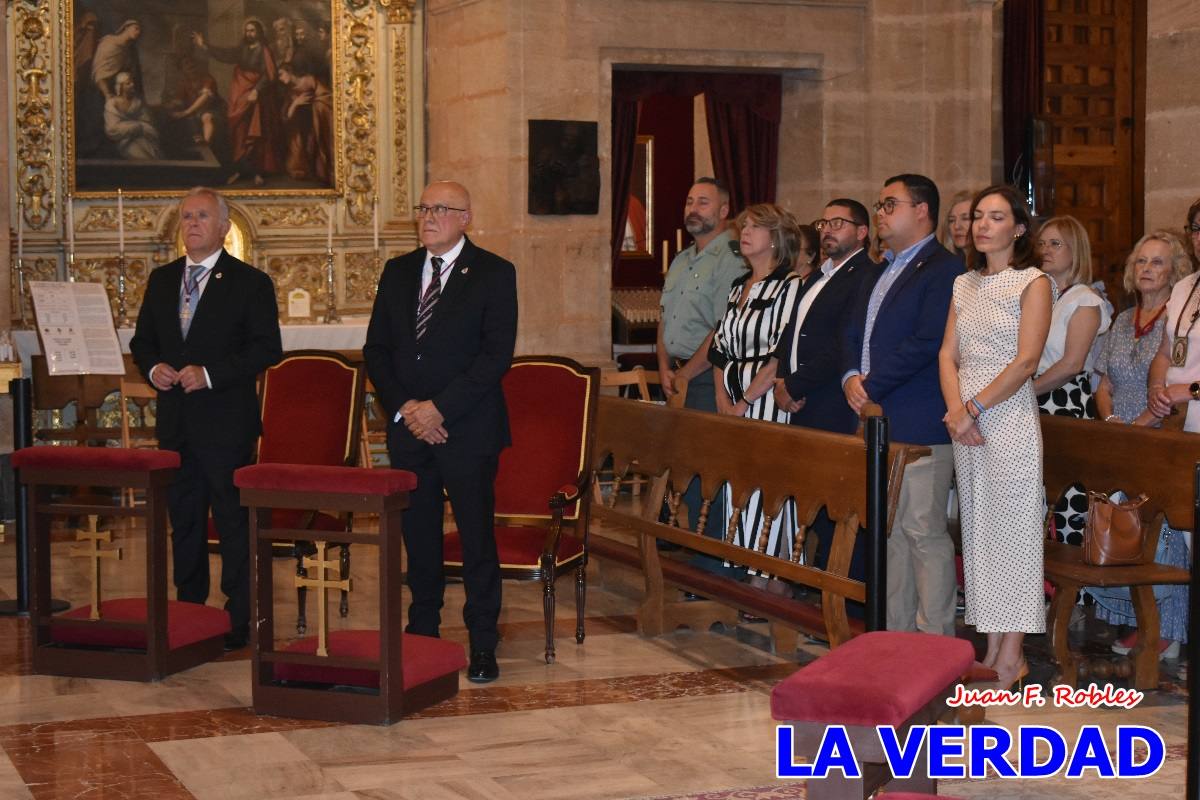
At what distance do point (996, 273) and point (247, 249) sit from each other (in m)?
6.70

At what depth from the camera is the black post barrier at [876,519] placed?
5078mm

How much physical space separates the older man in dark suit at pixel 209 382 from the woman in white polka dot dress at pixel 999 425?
97.9 inches

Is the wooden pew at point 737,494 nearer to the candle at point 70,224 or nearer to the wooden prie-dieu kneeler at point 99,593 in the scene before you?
the wooden prie-dieu kneeler at point 99,593

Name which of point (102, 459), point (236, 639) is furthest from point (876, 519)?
point (102, 459)

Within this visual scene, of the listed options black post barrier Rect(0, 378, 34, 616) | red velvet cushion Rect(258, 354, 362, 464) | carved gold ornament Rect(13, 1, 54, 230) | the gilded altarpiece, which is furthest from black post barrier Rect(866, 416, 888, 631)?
carved gold ornament Rect(13, 1, 54, 230)

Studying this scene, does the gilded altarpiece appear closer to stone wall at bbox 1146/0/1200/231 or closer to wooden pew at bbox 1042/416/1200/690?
stone wall at bbox 1146/0/1200/231

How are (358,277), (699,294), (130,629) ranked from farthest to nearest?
1. (358,277)
2. (699,294)
3. (130,629)

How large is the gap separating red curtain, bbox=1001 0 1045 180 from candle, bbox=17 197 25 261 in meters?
6.74

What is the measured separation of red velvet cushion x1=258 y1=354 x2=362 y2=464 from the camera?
677 centimetres

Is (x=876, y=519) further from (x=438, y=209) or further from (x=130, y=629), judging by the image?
(x=130, y=629)

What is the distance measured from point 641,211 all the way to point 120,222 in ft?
18.6

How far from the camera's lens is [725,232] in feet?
25.4

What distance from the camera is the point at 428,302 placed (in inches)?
229

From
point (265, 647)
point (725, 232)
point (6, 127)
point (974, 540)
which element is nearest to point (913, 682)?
point (974, 540)
